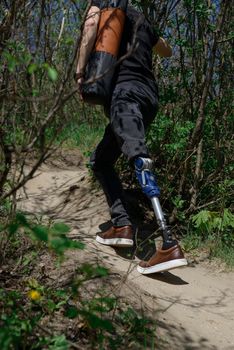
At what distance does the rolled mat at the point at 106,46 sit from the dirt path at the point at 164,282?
1.04m

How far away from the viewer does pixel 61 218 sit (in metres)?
4.32

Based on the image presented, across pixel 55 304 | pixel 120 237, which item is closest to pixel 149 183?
pixel 120 237

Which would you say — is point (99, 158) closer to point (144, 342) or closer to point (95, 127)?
point (144, 342)

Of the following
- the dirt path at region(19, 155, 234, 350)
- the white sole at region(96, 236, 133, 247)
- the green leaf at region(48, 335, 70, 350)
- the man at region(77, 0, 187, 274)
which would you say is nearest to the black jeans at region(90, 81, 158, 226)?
the man at region(77, 0, 187, 274)

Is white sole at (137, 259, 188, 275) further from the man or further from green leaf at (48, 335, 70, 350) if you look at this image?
green leaf at (48, 335, 70, 350)

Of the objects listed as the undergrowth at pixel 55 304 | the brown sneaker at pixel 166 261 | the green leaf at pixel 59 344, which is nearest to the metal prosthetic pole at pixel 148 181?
the brown sneaker at pixel 166 261

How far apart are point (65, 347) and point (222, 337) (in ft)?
3.55

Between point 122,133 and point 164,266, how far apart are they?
89cm

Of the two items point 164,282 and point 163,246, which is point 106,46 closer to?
point 163,246

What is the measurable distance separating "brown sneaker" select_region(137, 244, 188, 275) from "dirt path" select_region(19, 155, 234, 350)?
0.30ft

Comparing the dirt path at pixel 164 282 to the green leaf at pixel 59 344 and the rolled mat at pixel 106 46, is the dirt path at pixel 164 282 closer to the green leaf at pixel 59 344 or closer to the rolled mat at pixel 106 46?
the green leaf at pixel 59 344

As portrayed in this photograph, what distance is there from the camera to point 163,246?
3.23 m

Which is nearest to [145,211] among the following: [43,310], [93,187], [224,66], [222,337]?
[93,187]

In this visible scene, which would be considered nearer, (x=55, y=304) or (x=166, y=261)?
(x=55, y=304)
